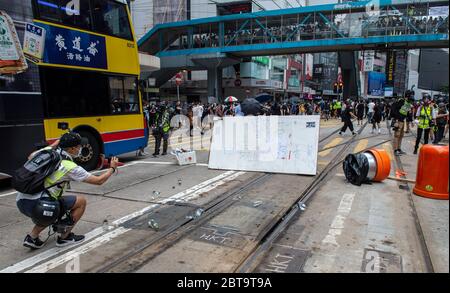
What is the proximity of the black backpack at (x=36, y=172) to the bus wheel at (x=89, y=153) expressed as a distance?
5.39 meters

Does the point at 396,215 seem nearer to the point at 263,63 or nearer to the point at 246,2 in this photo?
the point at 246,2

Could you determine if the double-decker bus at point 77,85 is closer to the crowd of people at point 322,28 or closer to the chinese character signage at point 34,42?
the chinese character signage at point 34,42

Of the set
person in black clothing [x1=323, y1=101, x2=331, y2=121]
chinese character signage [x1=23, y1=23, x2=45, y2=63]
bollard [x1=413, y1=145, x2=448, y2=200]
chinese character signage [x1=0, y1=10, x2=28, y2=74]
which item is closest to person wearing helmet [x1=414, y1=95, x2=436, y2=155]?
bollard [x1=413, y1=145, x2=448, y2=200]

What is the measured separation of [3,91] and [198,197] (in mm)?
4545

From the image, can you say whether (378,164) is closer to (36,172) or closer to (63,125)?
(36,172)

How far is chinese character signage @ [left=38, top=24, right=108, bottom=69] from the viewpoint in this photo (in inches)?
322

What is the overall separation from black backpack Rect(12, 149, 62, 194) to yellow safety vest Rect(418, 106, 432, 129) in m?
11.3

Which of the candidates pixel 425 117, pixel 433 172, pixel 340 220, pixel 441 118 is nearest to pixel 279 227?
pixel 340 220

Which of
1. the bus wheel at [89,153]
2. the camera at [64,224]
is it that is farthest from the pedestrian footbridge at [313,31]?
the camera at [64,224]

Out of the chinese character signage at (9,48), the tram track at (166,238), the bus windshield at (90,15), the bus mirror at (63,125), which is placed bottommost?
the tram track at (166,238)

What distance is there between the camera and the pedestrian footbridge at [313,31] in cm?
3095

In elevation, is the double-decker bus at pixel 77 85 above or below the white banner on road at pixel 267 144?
above

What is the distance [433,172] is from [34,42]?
28.1 ft

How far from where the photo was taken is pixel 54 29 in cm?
825
